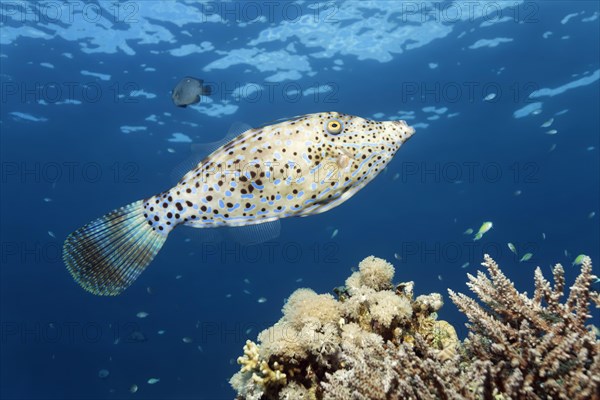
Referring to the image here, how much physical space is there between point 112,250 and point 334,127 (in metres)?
1.87

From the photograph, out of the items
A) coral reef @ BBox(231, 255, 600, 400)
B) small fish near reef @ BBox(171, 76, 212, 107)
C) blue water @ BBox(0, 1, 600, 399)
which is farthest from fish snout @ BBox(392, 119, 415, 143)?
small fish near reef @ BBox(171, 76, 212, 107)

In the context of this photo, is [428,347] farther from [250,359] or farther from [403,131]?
[250,359]

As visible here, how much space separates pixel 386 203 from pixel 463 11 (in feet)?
108

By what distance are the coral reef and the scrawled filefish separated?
127 centimetres

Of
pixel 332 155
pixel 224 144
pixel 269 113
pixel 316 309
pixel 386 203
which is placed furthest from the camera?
pixel 386 203

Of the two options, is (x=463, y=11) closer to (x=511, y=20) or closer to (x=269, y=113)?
(x=511, y=20)

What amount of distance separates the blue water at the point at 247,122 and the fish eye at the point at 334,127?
4.13 ft

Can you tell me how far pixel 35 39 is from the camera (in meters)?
19.8

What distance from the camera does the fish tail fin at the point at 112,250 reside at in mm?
2699

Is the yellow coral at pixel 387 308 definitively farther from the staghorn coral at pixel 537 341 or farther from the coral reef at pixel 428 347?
the staghorn coral at pixel 537 341

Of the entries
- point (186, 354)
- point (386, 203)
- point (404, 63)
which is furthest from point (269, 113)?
point (186, 354)

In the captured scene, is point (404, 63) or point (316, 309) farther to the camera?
point (404, 63)

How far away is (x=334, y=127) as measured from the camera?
2.84 meters

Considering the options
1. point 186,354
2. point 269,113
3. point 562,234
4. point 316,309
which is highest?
point 269,113
